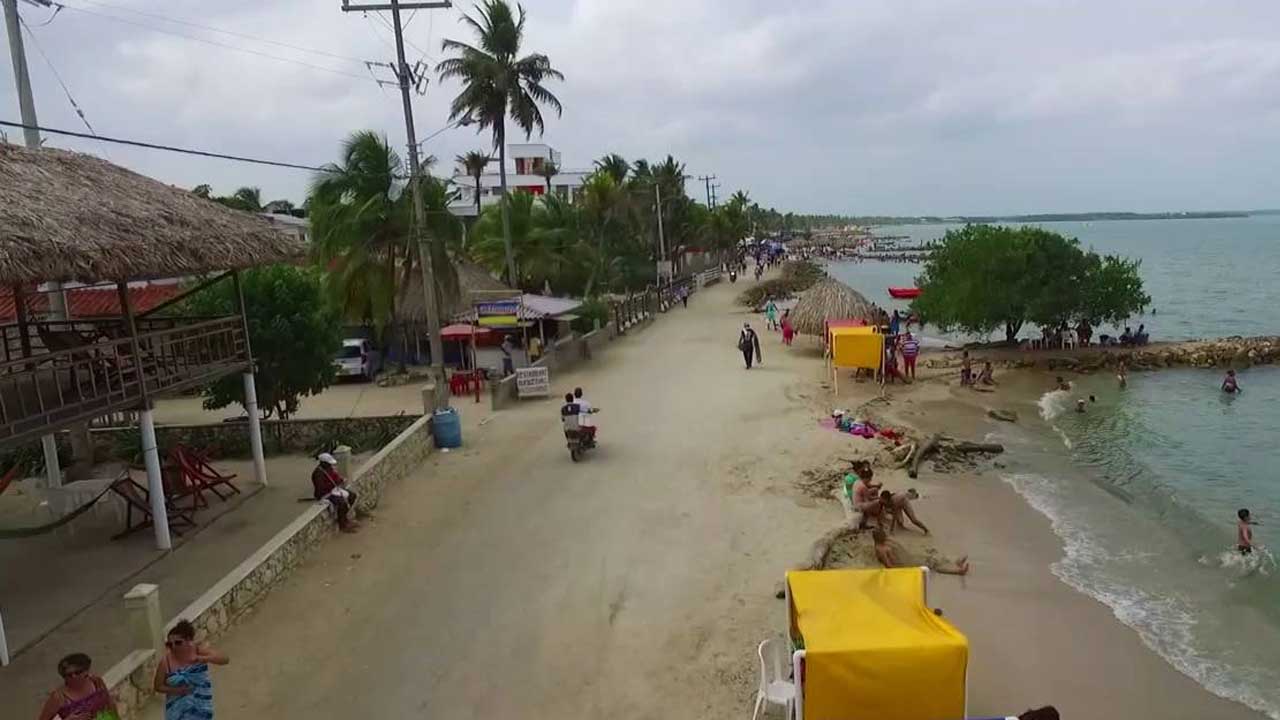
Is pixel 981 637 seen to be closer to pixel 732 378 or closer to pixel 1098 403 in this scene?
pixel 732 378

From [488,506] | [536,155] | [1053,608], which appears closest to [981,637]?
[1053,608]

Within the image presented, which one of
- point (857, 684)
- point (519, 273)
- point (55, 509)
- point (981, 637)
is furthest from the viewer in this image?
point (519, 273)

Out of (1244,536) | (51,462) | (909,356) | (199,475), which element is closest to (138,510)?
(199,475)

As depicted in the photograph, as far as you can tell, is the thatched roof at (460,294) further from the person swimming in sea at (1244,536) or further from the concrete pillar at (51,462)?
the person swimming in sea at (1244,536)

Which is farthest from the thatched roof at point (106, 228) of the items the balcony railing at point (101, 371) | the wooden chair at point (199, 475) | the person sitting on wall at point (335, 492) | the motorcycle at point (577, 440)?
the motorcycle at point (577, 440)

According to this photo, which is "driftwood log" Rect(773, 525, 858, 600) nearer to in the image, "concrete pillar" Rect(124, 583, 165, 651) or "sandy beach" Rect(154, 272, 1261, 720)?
"sandy beach" Rect(154, 272, 1261, 720)

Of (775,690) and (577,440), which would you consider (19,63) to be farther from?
(775,690)
